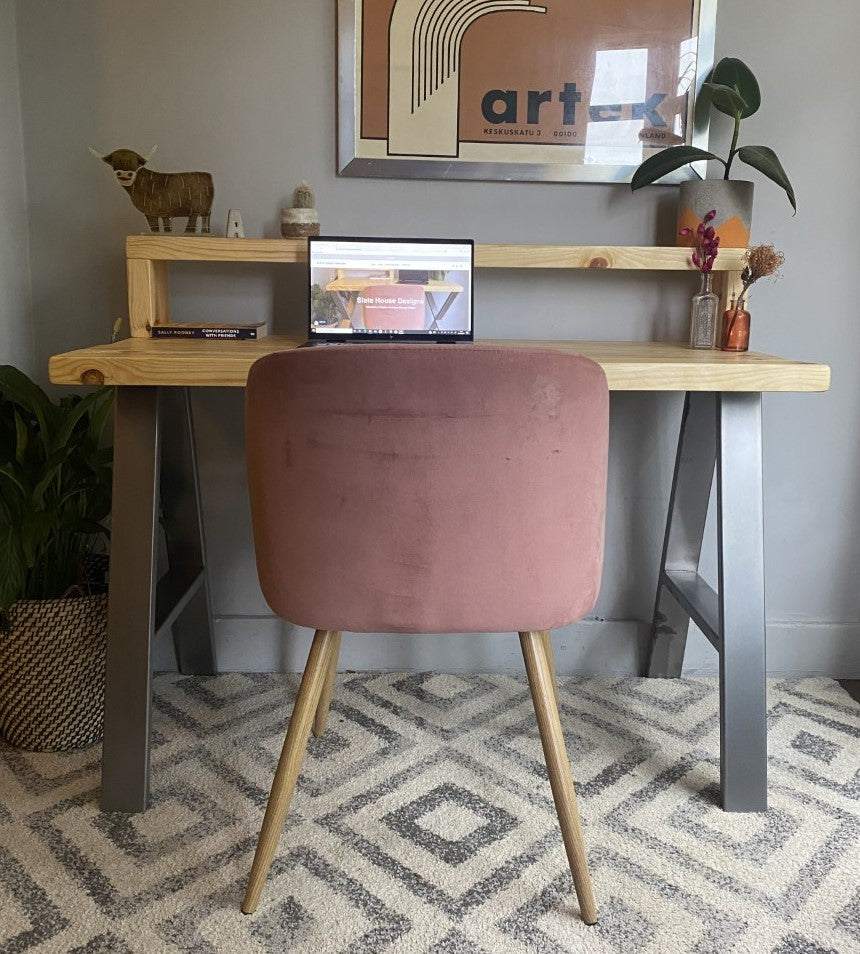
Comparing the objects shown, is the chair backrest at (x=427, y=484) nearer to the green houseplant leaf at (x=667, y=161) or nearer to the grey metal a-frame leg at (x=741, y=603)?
the grey metal a-frame leg at (x=741, y=603)

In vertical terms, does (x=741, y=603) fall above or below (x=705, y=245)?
below

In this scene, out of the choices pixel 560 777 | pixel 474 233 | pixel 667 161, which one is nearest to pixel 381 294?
pixel 474 233

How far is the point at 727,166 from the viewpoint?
1764mm

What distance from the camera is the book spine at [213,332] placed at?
1.72 m

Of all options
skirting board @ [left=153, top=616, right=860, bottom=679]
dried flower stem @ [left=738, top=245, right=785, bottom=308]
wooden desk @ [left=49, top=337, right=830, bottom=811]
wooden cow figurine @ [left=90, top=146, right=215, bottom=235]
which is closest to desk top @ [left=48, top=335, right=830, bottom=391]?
wooden desk @ [left=49, top=337, right=830, bottom=811]

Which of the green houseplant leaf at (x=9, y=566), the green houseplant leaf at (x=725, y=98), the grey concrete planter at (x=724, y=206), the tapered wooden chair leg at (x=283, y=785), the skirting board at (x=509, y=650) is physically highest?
the green houseplant leaf at (x=725, y=98)

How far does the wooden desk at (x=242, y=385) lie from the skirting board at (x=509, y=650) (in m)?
0.30

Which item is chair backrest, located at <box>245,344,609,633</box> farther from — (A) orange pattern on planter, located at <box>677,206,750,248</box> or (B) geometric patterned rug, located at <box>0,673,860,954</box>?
(A) orange pattern on planter, located at <box>677,206,750,248</box>

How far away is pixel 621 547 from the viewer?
2.04 meters

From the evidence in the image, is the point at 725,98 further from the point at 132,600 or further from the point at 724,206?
the point at 132,600

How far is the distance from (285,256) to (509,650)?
1037 mm

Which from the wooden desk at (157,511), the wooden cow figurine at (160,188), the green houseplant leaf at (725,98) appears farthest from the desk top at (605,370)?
the green houseplant leaf at (725,98)

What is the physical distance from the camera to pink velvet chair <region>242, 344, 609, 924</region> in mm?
1049

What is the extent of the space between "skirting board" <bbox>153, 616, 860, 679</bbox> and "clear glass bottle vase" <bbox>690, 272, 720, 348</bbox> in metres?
0.70
